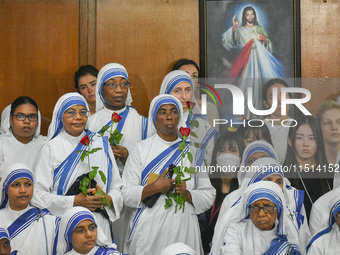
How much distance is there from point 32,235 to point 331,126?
2.47 metres

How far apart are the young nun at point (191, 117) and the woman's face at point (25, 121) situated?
0.97 metres

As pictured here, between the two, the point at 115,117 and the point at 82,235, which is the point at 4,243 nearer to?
the point at 82,235

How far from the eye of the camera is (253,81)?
24.4 ft

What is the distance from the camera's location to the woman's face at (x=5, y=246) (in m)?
5.14

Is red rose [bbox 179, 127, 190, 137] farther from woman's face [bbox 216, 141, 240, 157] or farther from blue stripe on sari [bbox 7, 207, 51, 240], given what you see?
blue stripe on sari [bbox 7, 207, 51, 240]

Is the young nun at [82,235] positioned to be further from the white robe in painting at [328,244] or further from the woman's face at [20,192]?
the white robe in painting at [328,244]

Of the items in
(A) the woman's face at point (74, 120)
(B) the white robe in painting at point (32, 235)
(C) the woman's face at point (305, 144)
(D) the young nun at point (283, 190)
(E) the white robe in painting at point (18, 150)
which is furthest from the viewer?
(E) the white robe in painting at point (18, 150)

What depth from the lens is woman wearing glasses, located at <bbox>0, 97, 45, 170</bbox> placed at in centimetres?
629

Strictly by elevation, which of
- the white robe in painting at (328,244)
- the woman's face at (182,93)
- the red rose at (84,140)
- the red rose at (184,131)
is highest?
the woman's face at (182,93)

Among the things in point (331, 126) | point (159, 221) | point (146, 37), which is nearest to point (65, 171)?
point (159, 221)

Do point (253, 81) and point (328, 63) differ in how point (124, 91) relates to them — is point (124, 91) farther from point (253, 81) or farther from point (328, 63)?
point (328, 63)

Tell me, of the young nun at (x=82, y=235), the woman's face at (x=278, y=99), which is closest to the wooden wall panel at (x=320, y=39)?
the woman's face at (x=278, y=99)

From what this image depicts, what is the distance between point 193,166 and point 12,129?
61.1 inches

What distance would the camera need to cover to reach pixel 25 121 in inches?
249
